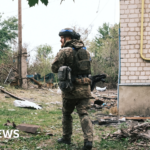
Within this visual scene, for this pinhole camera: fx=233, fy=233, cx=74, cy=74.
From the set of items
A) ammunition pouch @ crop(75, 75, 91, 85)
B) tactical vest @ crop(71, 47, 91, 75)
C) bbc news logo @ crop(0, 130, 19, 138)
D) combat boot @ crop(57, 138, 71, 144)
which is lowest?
combat boot @ crop(57, 138, 71, 144)

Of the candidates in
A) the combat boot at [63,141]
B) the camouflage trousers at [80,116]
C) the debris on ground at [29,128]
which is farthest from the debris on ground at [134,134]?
the debris on ground at [29,128]

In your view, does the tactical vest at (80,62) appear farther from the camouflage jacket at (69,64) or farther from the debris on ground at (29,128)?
the debris on ground at (29,128)

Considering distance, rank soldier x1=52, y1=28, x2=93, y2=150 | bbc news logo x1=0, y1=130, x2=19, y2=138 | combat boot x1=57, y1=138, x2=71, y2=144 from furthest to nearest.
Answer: bbc news logo x1=0, y1=130, x2=19, y2=138 < combat boot x1=57, y1=138, x2=71, y2=144 < soldier x1=52, y1=28, x2=93, y2=150

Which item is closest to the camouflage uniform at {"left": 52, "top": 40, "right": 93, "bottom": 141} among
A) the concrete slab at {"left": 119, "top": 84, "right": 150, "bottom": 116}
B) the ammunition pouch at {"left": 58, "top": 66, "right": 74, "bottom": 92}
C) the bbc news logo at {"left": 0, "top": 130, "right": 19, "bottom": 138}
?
the ammunition pouch at {"left": 58, "top": 66, "right": 74, "bottom": 92}

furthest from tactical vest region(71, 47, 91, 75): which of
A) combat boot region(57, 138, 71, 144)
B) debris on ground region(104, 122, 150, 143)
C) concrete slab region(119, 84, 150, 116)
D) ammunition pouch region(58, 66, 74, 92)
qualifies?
concrete slab region(119, 84, 150, 116)

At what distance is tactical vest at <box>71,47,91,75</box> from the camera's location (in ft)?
12.6

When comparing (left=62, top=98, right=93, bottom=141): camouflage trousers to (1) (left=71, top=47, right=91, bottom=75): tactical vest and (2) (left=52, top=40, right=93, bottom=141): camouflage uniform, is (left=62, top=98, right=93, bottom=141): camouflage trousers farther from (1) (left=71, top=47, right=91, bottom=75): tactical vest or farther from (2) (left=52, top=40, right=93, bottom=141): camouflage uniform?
(1) (left=71, top=47, right=91, bottom=75): tactical vest

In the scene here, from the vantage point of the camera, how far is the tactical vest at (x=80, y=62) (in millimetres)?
3854

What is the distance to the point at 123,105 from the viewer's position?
324 inches

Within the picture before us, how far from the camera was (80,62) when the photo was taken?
151 inches

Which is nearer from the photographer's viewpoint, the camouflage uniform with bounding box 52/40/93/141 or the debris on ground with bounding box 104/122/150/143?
the camouflage uniform with bounding box 52/40/93/141

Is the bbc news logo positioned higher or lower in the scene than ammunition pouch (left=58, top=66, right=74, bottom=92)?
lower

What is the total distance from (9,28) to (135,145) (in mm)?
33481

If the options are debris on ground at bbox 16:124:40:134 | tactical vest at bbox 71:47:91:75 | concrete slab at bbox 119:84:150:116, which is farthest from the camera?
concrete slab at bbox 119:84:150:116
